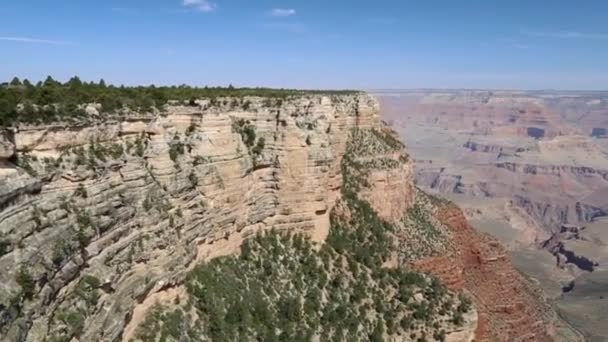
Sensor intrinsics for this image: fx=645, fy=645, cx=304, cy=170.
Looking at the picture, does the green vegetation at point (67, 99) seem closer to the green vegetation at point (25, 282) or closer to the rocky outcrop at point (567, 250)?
the green vegetation at point (25, 282)

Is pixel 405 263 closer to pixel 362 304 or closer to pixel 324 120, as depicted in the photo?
pixel 362 304

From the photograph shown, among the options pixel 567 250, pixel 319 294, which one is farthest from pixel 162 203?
pixel 567 250

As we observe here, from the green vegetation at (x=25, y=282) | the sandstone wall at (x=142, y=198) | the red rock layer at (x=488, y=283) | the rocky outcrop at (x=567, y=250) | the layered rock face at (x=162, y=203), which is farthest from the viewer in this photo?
the rocky outcrop at (x=567, y=250)

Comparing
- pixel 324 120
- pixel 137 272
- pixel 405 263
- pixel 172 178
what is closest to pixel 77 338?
pixel 137 272

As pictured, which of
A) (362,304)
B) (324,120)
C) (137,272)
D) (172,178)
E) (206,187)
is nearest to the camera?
(137,272)

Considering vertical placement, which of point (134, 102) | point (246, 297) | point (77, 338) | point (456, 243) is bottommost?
point (456, 243)

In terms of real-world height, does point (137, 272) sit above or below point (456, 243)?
above

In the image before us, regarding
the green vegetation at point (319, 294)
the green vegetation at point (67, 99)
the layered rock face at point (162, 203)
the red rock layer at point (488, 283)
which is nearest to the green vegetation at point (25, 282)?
the layered rock face at point (162, 203)
